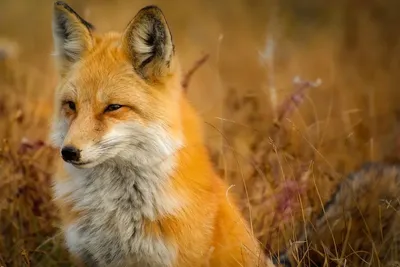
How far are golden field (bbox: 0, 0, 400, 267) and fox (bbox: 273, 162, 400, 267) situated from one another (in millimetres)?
165

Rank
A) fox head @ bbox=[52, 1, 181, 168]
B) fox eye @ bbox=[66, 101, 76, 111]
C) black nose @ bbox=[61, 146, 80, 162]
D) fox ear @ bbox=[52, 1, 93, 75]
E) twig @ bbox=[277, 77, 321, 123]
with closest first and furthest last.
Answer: black nose @ bbox=[61, 146, 80, 162] < fox head @ bbox=[52, 1, 181, 168] < fox eye @ bbox=[66, 101, 76, 111] < fox ear @ bbox=[52, 1, 93, 75] < twig @ bbox=[277, 77, 321, 123]

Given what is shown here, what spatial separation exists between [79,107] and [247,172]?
2.07 meters

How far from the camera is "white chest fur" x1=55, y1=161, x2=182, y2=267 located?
11.4 ft

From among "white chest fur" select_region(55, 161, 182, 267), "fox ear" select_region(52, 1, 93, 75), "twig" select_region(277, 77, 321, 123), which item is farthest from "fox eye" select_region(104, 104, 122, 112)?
"twig" select_region(277, 77, 321, 123)

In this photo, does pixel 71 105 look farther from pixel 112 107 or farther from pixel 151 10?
pixel 151 10

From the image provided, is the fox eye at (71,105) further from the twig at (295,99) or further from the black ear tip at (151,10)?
the twig at (295,99)

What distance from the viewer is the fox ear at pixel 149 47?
3.62 m

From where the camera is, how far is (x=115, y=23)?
8.62 meters

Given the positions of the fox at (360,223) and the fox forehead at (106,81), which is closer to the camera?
the fox forehead at (106,81)

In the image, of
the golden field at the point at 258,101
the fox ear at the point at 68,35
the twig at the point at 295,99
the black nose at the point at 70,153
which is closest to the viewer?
the black nose at the point at 70,153

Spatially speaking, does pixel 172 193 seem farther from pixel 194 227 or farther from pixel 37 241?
pixel 37 241

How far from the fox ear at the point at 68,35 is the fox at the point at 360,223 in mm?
1540

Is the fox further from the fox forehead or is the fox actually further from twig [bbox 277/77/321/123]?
the fox forehead

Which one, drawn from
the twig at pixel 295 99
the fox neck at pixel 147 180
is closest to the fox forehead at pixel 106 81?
the fox neck at pixel 147 180
